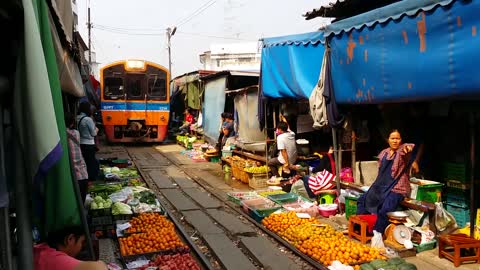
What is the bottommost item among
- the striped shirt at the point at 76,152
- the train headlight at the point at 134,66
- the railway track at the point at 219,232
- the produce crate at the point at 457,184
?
the railway track at the point at 219,232

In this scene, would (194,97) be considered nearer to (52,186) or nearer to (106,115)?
(106,115)

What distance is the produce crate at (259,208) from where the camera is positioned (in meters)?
7.34

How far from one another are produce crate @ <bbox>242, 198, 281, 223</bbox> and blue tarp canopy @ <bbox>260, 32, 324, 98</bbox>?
7.08 feet

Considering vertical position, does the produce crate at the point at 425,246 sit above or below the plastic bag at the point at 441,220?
below

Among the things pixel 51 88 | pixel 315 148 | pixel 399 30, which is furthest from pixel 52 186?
pixel 315 148

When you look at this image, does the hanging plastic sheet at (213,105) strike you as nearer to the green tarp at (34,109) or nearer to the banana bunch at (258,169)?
the banana bunch at (258,169)

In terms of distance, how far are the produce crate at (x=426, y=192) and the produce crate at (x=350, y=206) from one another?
0.92m

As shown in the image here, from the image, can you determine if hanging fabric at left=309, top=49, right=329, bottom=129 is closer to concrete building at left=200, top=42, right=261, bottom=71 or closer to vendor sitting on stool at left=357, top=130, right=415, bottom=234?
vendor sitting on stool at left=357, top=130, right=415, bottom=234

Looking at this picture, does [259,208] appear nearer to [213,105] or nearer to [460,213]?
[460,213]

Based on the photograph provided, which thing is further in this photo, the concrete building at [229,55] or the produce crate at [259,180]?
the concrete building at [229,55]

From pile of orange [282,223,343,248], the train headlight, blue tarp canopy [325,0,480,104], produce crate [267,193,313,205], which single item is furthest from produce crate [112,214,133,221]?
the train headlight

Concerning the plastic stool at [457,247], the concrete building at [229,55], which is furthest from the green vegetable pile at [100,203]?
the concrete building at [229,55]

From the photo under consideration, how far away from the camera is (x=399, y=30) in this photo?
5.72 meters

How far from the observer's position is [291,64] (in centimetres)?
869
